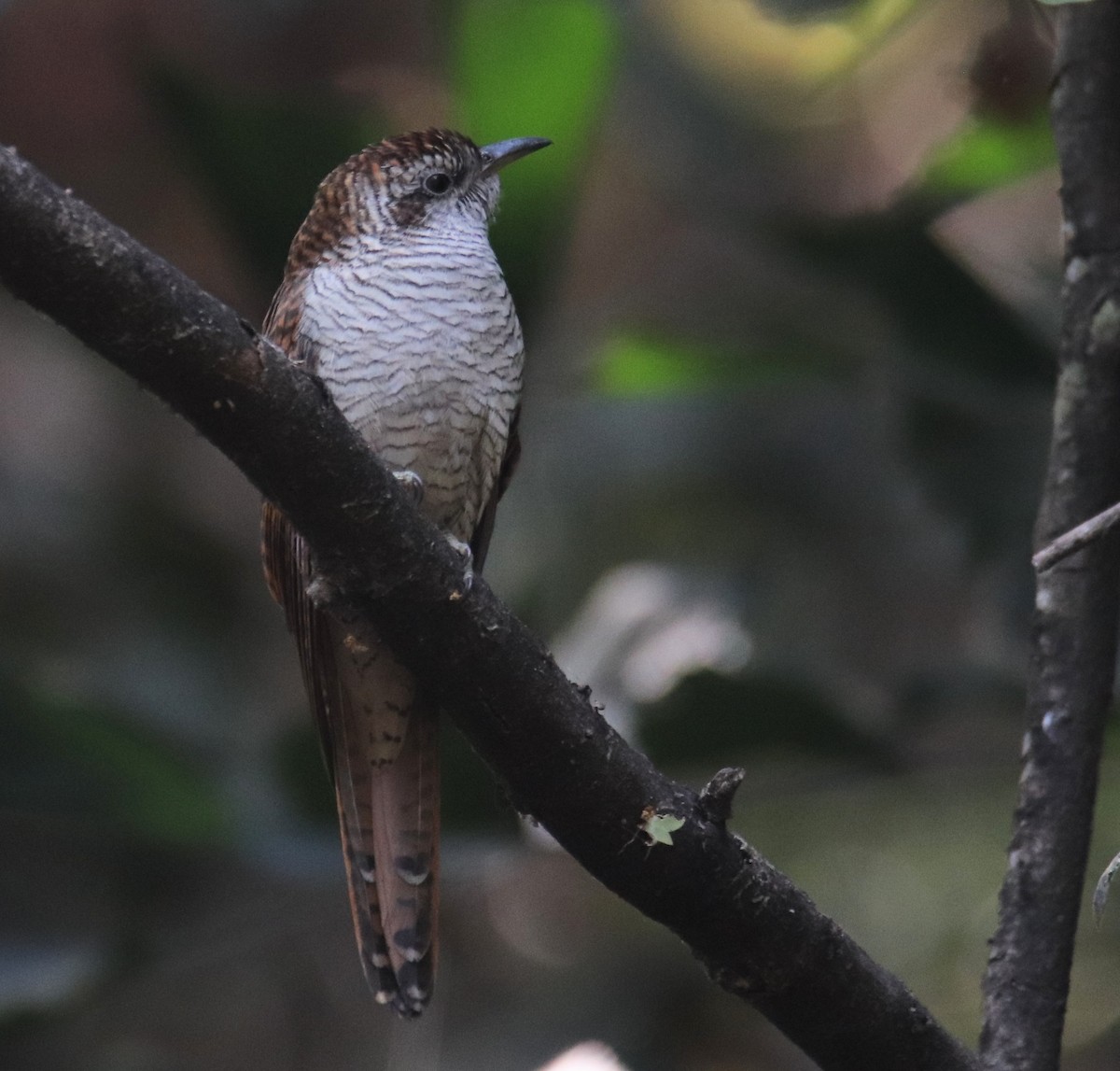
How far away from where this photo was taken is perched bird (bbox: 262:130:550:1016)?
9.32 feet

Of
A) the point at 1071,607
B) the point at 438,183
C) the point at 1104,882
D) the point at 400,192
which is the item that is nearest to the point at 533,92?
the point at 438,183

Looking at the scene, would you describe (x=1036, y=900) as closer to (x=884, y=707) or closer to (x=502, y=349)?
(x=502, y=349)

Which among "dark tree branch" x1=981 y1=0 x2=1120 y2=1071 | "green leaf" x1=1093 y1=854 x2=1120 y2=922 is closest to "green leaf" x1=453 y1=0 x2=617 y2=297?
"dark tree branch" x1=981 y1=0 x2=1120 y2=1071

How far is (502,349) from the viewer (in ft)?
10.0

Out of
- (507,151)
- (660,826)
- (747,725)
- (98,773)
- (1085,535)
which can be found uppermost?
(507,151)

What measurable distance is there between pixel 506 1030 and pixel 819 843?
1.11 meters

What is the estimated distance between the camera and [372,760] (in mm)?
2984

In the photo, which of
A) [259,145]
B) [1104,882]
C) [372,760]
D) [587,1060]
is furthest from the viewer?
[259,145]

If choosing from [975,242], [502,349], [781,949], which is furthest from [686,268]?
[781,949]

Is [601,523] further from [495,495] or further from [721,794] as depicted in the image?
[721,794]

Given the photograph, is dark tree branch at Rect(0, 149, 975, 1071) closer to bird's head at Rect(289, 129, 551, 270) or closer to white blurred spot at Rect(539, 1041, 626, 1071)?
white blurred spot at Rect(539, 1041, 626, 1071)

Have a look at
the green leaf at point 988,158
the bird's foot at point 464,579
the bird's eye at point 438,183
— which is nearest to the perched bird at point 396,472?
the bird's eye at point 438,183

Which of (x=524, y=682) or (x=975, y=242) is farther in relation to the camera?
→ (x=975, y=242)

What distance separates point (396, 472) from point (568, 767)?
845 mm
